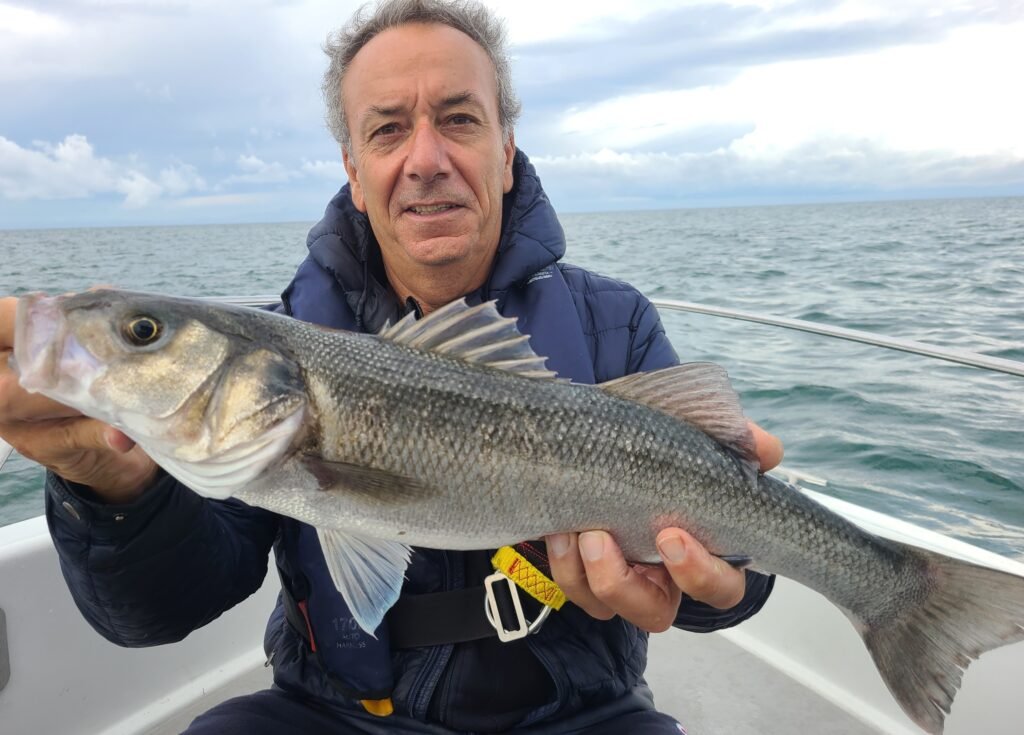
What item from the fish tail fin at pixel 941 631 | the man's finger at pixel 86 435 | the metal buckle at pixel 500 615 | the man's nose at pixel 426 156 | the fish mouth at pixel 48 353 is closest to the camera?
the fish mouth at pixel 48 353

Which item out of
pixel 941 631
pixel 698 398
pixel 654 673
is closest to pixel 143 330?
pixel 698 398

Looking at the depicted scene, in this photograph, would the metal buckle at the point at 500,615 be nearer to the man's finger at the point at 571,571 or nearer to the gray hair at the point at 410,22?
the man's finger at the point at 571,571

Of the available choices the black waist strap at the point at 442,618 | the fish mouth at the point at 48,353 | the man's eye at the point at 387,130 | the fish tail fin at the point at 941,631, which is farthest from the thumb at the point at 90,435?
the fish tail fin at the point at 941,631

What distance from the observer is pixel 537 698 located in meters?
2.65

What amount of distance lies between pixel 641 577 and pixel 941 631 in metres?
1.04

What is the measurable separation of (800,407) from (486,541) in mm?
8060

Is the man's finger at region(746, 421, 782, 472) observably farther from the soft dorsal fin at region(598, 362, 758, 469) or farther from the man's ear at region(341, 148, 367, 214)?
the man's ear at region(341, 148, 367, 214)

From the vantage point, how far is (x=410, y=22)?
304cm

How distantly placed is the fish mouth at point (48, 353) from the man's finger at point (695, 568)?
5.67 ft

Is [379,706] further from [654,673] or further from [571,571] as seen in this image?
[654,673]

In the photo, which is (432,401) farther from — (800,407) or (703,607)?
(800,407)

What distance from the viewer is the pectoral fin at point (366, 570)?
7.28ft

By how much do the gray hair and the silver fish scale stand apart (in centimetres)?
155

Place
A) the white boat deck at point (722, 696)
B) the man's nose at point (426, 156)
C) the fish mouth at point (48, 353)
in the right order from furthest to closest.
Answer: the white boat deck at point (722, 696) < the man's nose at point (426, 156) < the fish mouth at point (48, 353)
